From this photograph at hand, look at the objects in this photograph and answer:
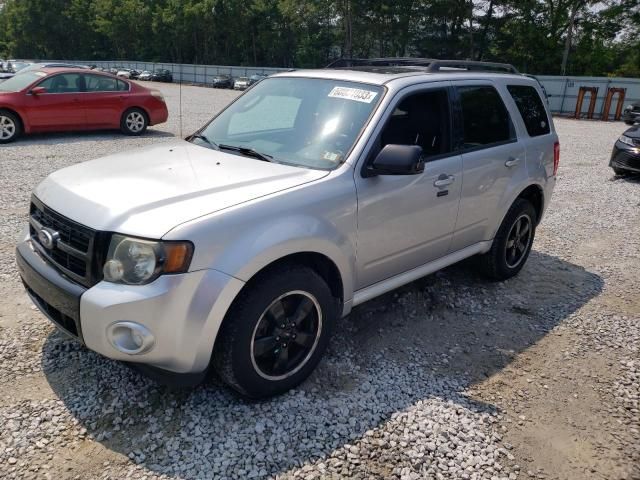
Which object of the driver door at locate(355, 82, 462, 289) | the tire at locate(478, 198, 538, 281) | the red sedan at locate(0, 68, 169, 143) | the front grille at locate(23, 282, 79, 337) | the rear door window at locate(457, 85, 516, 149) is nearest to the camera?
the front grille at locate(23, 282, 79, 337)

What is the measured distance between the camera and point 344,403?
3090mm

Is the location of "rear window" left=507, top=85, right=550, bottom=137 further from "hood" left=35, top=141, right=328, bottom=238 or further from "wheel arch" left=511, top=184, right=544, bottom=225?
"hood" left=35, top=141, right=328, bottom=238

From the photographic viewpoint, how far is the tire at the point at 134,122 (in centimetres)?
1236

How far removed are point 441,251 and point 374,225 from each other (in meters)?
0.96

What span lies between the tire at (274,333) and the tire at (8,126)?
33.7 feet

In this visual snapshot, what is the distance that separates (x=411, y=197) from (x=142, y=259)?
185 centimetres

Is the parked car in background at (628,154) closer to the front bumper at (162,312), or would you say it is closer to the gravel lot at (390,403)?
the gravel lot at (390,403)

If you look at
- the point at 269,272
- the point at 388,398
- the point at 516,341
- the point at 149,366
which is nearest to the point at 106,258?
the point at 149,366

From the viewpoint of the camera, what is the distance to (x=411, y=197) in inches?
141

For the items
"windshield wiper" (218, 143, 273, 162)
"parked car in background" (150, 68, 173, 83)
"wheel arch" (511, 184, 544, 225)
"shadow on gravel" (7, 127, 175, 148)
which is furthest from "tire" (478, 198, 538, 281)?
"parked car in background" (150, 68, 173, 83)

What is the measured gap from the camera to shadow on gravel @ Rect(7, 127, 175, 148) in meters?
11.1

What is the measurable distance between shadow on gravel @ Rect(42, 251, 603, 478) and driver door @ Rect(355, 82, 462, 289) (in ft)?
1.79

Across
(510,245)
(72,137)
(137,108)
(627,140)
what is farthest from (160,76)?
(510,245)

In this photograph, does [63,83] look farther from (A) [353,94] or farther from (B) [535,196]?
(B) [535,196]
